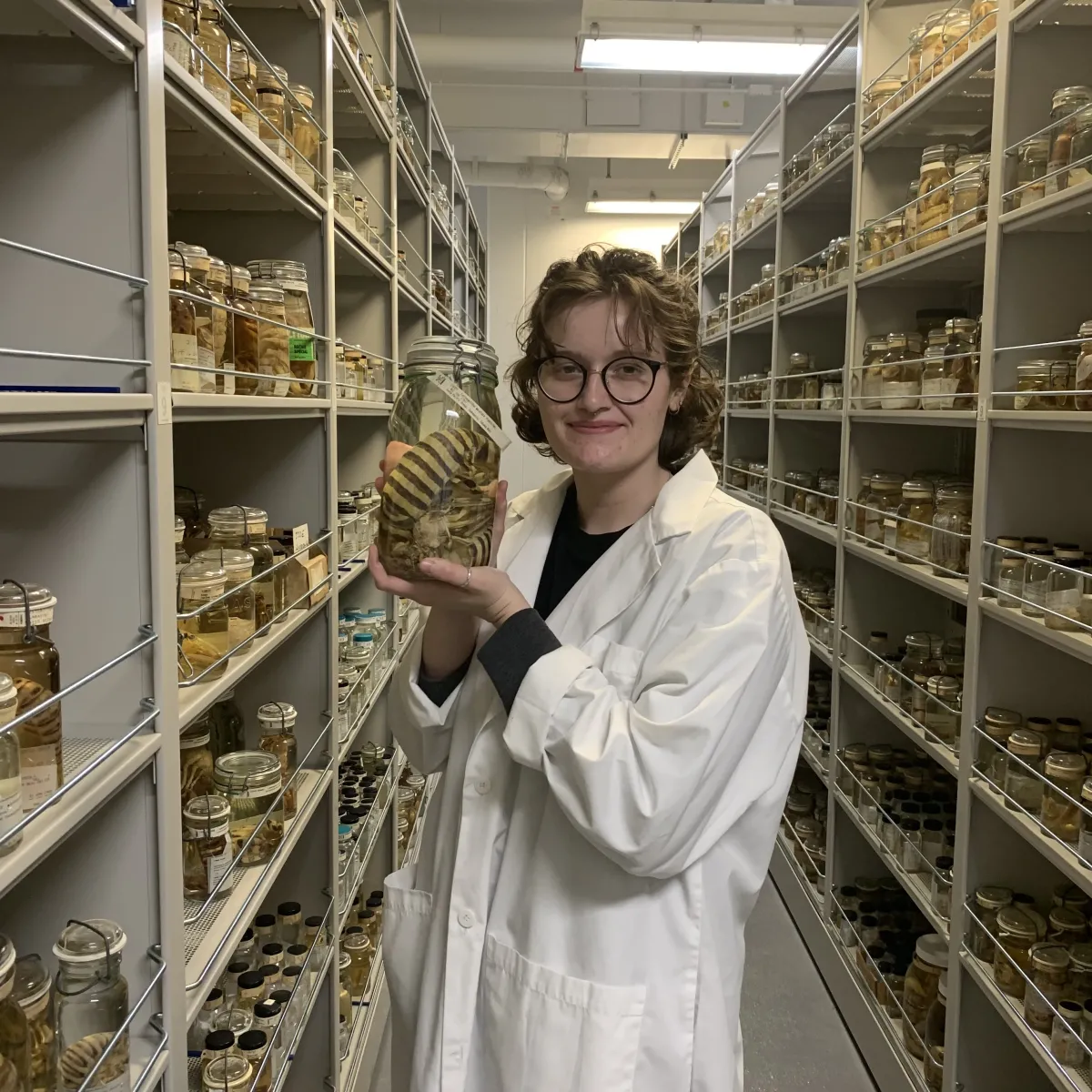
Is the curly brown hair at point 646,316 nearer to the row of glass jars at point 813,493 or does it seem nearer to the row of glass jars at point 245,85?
the row of glass jars at point 245,85

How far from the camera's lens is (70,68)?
105cm

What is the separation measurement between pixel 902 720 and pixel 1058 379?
1.01 metres

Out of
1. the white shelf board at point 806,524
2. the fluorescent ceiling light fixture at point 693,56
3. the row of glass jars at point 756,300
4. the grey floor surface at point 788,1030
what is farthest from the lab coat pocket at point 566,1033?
the fluorescent ceiling light fixture at point 693,56

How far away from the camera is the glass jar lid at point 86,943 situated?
107cm

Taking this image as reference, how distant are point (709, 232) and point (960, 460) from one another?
10.2ft

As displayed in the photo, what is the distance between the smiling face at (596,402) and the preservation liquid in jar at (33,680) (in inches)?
25.0

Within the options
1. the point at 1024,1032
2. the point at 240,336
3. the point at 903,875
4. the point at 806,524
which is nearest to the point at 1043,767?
the point at 1024,1032

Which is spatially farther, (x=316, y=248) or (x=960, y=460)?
(x=960, y=460)

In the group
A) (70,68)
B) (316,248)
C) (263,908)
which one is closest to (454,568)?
(70,68)

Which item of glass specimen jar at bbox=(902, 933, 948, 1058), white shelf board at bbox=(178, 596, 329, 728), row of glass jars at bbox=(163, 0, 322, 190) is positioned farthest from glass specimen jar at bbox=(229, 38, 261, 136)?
glass specimen jar at bbox=(902, 933, 948, 1058)

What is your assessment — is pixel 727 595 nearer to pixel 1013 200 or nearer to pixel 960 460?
pixel 1013 200

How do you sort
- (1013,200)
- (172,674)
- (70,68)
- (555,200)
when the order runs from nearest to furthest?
(70,68), (172,674), (1013,200), (555,200)

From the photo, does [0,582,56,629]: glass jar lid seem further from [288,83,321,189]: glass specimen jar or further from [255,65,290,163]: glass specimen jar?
[288,83,321,189]: glass specimen jar

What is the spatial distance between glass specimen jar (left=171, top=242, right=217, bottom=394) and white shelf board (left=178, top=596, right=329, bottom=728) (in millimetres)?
404
